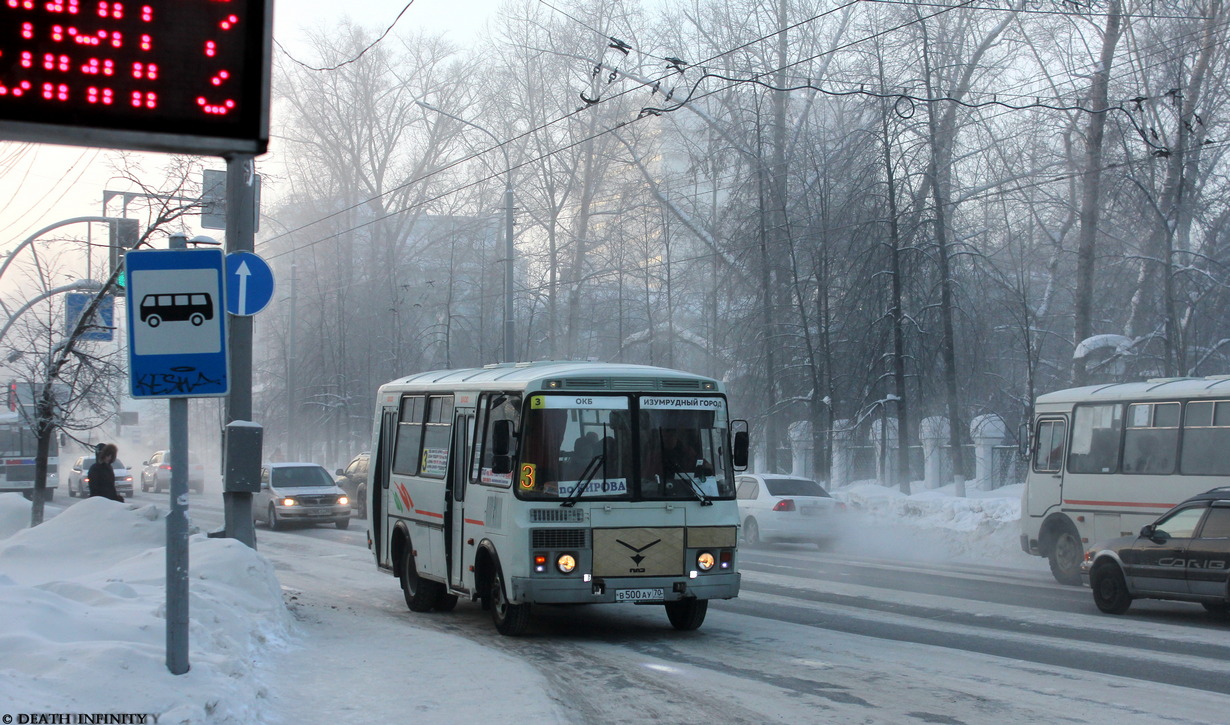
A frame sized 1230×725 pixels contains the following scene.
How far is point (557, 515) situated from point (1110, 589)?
278 inches

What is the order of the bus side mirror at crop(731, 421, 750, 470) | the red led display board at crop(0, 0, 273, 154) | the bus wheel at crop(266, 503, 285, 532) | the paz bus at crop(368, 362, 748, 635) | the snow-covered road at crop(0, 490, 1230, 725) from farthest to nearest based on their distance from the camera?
the bus wheel at crop(266, 503, 285, 532) < the bus side mirror at crop(731, 421, 750, 470) < the paz bus at crop(368, 362, 748, 635) < the snow-covered road at crop(0, 490, 1230, 725) < the red led display board at crop(0, 0, 273, 154)

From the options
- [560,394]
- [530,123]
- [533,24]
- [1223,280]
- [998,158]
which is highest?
[533,24]

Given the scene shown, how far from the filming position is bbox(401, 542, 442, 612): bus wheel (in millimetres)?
13445

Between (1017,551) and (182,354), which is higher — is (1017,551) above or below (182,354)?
below

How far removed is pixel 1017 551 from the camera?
21.8m

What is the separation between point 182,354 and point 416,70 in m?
55.9

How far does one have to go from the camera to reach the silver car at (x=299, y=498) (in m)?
27.5

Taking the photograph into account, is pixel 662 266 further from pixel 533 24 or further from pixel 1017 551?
pixel 1017 551

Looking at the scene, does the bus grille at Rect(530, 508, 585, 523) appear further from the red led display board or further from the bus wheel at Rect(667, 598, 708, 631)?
the red led display board

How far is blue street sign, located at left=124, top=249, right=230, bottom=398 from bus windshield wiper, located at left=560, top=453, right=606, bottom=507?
4565mm

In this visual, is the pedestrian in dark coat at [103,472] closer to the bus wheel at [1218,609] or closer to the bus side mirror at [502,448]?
the bus side mirror at [502,448]

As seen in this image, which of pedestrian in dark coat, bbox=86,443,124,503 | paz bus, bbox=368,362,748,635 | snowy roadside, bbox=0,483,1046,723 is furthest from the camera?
pedestrian in dark coat, bbox=86,443,124,503

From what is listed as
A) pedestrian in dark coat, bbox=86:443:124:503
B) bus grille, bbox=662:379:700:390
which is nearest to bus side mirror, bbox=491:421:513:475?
bus grille, bbox=662:379:700:390

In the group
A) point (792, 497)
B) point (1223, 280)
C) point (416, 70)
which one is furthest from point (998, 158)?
point (416, 70)
